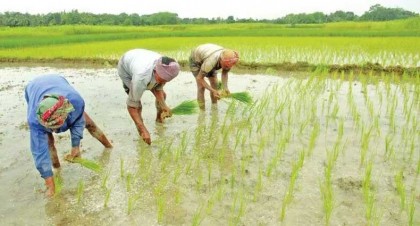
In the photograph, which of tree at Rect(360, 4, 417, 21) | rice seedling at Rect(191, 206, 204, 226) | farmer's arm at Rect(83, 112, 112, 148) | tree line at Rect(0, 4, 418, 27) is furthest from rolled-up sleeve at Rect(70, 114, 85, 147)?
tree at Rect(360, 4, 417, 21)

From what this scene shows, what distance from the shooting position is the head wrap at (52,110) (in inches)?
98.1

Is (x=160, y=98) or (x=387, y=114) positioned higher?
(x=160, y=98)

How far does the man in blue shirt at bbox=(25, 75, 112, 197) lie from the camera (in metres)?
2.52

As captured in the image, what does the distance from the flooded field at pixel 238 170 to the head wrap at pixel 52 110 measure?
564 millimetres

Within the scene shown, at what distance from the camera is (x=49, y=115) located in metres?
2.50

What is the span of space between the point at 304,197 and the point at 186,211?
875 millimetres

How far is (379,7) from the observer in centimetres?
5834

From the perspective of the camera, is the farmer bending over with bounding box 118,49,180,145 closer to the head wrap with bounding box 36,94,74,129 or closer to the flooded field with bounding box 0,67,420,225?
the flooded field with bounding box 0,67,420,225

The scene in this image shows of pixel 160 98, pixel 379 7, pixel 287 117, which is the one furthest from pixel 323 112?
pixel 379 7

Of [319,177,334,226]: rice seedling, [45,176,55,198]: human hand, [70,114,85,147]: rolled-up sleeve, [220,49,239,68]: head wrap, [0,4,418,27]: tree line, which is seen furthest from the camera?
[0,4,418,27]: tree line

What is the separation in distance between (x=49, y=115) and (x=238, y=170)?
5.27ft

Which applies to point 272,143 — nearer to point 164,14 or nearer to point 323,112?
point 323,112

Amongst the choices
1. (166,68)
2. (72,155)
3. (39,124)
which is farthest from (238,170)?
(39,124)

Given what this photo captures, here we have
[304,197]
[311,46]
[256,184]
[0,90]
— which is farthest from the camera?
[311,46]
